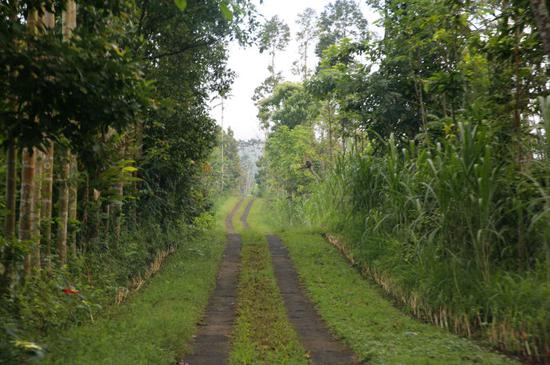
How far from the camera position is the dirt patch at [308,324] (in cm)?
598

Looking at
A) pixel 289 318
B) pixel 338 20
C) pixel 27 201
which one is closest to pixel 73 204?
pixel 27 201

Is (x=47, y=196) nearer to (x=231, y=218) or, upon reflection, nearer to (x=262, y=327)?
(x=262, y=327)

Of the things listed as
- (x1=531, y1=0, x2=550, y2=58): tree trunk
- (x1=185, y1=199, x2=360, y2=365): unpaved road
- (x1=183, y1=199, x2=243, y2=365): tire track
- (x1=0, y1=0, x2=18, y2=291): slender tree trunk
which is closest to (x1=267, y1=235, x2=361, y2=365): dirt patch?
(x1=185, y1=199, x2=360, y2=365): unpaved road

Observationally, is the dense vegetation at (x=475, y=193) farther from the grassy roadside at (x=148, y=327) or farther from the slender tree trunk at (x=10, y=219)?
the slender tree trunk at (x=10, y=219)

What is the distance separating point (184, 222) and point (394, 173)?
307 inches

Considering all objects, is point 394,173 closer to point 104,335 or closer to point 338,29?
point 104,335

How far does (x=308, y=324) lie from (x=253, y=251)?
6.92 meters

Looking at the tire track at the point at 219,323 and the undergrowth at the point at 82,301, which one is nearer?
the undergrowth at the point at 82,301

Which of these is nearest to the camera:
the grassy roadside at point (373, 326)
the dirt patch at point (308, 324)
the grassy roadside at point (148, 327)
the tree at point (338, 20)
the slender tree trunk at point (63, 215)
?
the grassy roadside at point (148, 327)

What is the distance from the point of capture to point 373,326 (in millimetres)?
6898

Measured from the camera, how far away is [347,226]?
13195 mm

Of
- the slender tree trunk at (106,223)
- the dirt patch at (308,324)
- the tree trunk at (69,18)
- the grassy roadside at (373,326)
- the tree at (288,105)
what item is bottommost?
the dirt patch at (308,324)

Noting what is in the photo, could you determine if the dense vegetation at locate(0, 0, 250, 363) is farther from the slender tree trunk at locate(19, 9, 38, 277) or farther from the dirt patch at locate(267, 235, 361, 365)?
the dirt patch at locate(267, 235, 361, 365)

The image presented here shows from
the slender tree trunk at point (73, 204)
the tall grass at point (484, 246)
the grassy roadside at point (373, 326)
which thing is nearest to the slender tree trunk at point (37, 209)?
the slender tree trunk at point (73, 204)
